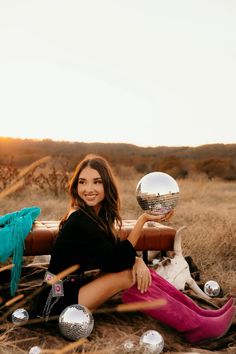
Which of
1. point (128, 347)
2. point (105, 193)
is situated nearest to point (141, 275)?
point (128, 347)

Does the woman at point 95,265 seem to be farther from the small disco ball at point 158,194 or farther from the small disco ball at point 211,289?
the small disco ball at point 211,289

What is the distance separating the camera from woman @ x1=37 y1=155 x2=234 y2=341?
3152mm

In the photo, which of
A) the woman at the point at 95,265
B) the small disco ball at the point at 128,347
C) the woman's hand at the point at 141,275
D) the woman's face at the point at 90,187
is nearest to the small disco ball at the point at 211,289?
the woman at the point at 95,265

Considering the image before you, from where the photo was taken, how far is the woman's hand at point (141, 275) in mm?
3156

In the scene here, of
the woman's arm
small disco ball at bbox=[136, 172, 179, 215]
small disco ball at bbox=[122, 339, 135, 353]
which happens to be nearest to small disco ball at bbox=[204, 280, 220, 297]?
the woman's arm

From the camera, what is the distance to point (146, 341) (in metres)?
2.80

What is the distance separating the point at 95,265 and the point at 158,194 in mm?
665

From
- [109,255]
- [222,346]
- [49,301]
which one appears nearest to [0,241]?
[49,301]

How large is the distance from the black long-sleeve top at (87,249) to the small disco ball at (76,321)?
35 centimetres

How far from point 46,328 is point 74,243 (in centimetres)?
61

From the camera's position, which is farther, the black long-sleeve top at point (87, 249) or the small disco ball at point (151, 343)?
the black long-sleeve top at point (87, 249)

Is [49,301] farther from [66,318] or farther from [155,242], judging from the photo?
[155,242]

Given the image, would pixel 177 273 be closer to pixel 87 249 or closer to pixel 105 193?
pixel 105 193

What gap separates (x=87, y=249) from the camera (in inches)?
125
